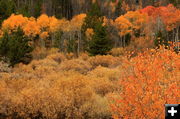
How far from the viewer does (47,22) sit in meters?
60.6

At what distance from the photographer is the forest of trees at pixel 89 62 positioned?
40.9ft

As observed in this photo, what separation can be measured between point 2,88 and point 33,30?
131 feet

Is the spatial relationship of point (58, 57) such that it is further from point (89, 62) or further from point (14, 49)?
point (14, 49)

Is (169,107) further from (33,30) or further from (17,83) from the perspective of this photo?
(33,30)

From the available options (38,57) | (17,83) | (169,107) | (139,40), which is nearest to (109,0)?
(139,40)

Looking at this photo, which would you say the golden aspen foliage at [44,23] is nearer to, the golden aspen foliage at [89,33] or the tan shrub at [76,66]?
the golden aspen foliage at [89,33]

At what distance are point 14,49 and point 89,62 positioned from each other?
12607mm

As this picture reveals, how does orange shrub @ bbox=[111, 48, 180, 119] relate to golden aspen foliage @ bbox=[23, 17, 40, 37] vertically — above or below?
below

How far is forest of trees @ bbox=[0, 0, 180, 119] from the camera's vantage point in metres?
12.5

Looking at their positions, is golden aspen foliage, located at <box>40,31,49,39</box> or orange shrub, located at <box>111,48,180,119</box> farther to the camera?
golden aspen foliage, located at <box>40,31,49,39</box>

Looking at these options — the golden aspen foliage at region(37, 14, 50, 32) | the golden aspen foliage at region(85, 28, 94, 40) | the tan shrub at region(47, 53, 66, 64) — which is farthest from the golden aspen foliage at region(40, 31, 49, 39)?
the tan shrub at region(47, 53, 66, 64)

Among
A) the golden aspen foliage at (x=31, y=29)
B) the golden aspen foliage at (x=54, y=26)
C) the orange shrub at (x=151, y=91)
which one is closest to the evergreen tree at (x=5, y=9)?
the golden aspen foliage at (x=31, y=29)

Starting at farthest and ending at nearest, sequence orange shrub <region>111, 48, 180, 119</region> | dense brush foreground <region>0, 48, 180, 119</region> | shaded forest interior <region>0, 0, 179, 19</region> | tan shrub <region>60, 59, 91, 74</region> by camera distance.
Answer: shaded forest interior <region>0, 0, 179, 19</region> → tan shrub <region>60, 59, 91, 74</region> → dense brush foreground <region>0, 48, 180, 119</region> → orange shrub <region>111, 48, 180, 119</region>

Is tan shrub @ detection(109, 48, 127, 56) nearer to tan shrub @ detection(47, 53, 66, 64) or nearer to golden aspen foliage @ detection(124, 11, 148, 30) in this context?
tan shrub @ detection(47, 53, 66, 64)
